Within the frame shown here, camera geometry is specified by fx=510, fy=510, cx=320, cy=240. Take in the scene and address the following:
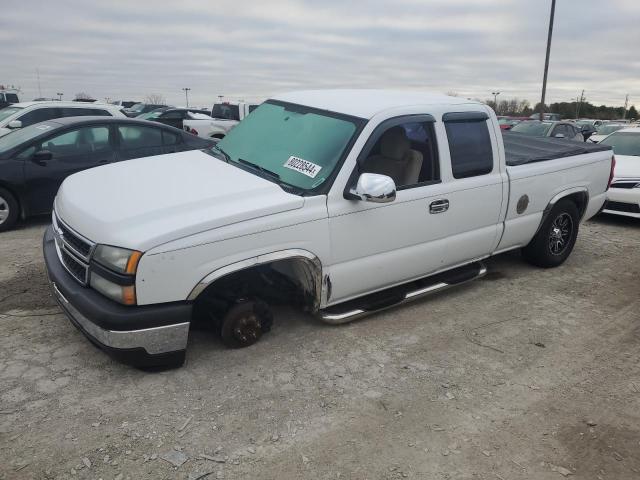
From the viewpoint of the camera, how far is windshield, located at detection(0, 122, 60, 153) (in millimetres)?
6887

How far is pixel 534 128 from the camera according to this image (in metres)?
15.2

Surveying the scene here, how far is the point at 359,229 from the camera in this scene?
3.86 metres

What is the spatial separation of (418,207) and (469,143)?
89cm

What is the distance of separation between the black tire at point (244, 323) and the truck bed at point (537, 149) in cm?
292

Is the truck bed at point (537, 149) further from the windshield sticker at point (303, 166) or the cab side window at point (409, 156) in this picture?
the windshield sticker at point (303, 166)

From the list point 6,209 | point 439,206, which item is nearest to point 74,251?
point 439,206

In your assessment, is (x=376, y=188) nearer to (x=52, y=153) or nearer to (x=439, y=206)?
(x=439, y=206)

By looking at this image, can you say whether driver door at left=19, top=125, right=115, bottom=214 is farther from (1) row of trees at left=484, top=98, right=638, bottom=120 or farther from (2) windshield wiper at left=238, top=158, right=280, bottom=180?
(1) row of trees at left=484, top=98, right=638, bottom=120

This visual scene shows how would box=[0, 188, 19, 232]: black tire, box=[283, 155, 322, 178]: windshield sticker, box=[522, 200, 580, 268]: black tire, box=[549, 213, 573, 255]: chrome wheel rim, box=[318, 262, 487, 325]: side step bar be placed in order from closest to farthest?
box=[283, 155, 322, 178]: windshield sticker < box=[318, 262, 487, 325]: side step bar < box=[522, 200, 580, 268]: black tire < box=[549, 213, 573, 255]: chrome wheel rim < box=[0, 188, 19, 232]: black tire

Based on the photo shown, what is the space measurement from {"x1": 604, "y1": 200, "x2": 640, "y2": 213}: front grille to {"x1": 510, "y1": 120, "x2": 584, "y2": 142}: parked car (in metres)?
6.68

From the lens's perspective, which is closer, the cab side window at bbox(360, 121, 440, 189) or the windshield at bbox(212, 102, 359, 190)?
the windshield at bbox(212, 102, 359, 190)

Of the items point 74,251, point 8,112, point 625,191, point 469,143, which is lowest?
point 625,191

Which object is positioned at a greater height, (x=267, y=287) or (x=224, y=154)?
(x=224, y=154)

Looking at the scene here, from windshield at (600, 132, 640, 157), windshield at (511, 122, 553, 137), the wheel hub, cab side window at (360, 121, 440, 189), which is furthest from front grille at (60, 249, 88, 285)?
windshield at (511, 122, 553, 137)
